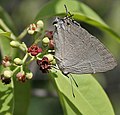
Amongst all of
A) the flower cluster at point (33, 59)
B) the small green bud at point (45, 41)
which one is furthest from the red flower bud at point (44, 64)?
the small green bud at point (45, 41)

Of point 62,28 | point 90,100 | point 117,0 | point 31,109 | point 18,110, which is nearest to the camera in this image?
point 62,28

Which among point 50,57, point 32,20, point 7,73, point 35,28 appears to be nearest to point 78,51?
point 50,57

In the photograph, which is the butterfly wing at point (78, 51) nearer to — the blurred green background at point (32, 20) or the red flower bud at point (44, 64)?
the red flower bud at point (44, 64)

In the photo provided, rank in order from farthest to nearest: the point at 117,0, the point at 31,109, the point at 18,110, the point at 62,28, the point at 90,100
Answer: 1. the point at 117,0
2. the point at 31,109
3. the point at 18,110
4. the point at 90,100
5. the point at 62,28

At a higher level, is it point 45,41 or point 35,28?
point 35,28

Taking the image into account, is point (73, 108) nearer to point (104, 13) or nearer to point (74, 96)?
point (74, 96)

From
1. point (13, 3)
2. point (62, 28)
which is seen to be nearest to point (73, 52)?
point (62, 28)

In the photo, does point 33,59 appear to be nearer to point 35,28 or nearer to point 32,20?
point 35,28
